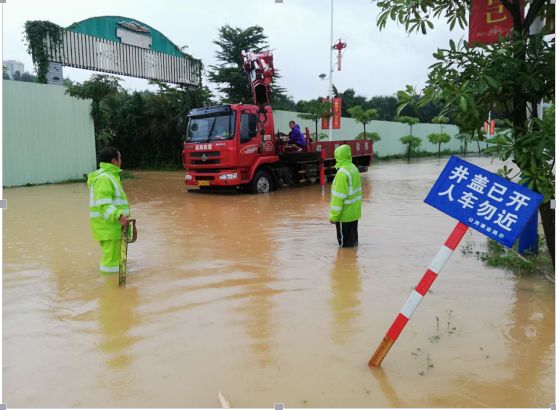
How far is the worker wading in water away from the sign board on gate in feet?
10.5

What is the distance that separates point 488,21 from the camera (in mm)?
4348

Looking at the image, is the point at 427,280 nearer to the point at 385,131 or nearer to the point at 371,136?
the point at 371,136

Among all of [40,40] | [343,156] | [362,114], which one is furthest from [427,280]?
[362,114]

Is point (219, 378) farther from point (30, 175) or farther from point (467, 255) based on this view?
point (30, 175)

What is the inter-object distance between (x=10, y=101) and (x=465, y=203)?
566 inches

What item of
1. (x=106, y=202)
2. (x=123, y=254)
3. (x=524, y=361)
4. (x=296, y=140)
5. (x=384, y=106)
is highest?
(x=384, y=106)

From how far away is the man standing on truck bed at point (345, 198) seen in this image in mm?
6418

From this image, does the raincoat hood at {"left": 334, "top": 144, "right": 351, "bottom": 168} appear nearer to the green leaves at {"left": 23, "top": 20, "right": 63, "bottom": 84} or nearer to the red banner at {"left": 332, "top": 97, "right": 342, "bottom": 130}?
the green leaves at {"left": 23, "top": 20, "right": 63, "bottom": 84}

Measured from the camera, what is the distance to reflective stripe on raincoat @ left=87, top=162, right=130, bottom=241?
4.96 metres

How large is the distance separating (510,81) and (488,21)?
1.30 meters

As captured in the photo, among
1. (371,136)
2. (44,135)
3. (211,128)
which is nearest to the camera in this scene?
(211,128)

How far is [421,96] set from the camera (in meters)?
3.45

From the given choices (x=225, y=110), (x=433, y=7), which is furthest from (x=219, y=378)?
(x=225, y=110)

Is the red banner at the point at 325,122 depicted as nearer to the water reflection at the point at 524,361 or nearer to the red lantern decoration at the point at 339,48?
the red lantern decoration at the point at 339,48
